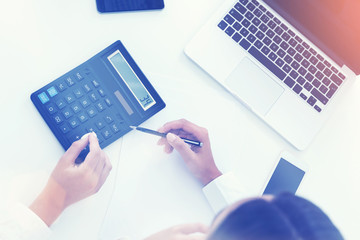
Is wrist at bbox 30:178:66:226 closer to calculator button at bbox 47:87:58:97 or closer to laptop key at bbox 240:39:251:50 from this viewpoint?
calculator button at bbox 47:87:58:97

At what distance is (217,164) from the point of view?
72cm

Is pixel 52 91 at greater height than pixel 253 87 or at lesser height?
lesser

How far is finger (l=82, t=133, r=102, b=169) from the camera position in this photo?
0.61 meters

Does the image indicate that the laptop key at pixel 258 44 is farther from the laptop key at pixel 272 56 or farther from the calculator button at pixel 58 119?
the calculator button at pixel 58 119

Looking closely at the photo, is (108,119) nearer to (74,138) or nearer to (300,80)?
(74,138)

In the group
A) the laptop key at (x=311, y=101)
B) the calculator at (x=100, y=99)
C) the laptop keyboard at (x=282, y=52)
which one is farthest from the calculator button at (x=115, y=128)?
the laptop key at (x=311, y=101)

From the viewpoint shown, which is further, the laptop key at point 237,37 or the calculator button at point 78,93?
the laptop key at point 237,37

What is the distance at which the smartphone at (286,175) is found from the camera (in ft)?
2.37

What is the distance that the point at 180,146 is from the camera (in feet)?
2.19

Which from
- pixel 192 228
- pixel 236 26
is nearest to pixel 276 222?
pixel 192 228

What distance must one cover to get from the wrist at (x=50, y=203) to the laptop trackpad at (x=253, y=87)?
0.39 meters

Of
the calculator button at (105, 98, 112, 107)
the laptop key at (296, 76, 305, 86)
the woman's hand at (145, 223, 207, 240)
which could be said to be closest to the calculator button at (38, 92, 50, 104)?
the calculator button at (105, 98, 112, 107)

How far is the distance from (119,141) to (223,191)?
228 millimetres

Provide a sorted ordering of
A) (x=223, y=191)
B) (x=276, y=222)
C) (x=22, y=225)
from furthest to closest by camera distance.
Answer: (x=223, y=191), (x=22, y=225), (x=276, y=222)
